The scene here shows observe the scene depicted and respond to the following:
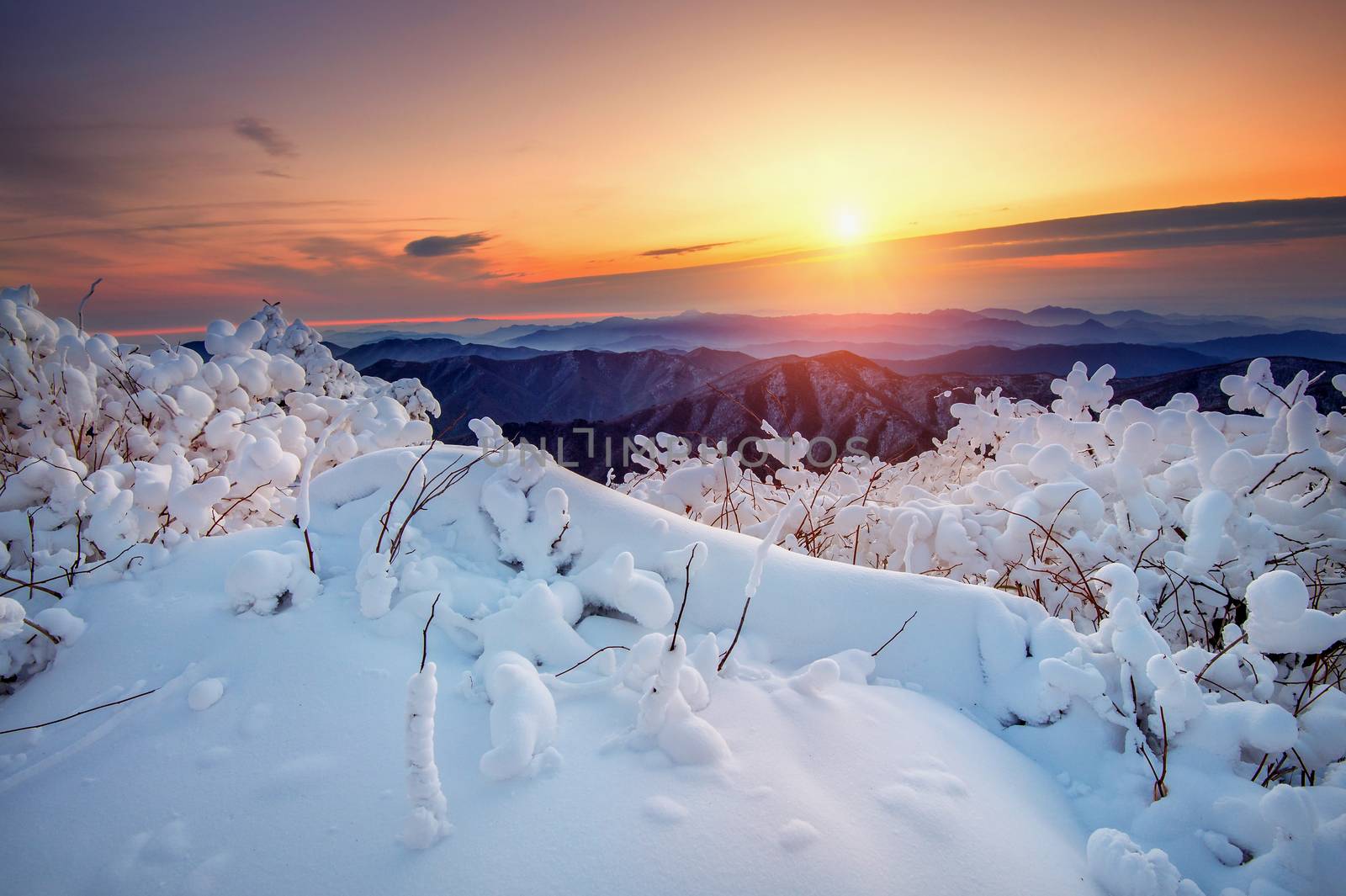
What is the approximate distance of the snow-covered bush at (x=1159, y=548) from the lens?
4.93 feet

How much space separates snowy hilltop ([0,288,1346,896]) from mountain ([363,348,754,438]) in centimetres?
2869

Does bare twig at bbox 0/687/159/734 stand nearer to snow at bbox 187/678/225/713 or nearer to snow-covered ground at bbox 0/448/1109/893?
snow-covered ground at bbox 0/448/1109/893

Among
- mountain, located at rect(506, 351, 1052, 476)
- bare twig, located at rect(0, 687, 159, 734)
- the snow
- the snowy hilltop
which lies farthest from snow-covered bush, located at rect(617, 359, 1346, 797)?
mountain, located at rect(506, 351, 1052, 476)

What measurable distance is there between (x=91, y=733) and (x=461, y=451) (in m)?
1.41

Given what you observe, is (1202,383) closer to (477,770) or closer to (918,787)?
(918,787)

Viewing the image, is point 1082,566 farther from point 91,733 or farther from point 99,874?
point 91,733

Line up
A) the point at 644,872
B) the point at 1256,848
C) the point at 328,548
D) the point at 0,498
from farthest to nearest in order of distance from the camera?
the point at 0,498 < the point at 328,548 < the point at 1256,848 < the point at 644,872

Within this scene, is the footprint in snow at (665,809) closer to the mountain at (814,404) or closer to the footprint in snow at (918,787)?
the footprint in snow at (918,787)

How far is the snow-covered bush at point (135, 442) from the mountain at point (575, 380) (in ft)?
85.7

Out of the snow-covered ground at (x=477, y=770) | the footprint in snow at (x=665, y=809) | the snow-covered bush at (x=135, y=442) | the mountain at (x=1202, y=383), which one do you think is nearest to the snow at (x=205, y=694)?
the snow-covered ground at (x=477, y=770)

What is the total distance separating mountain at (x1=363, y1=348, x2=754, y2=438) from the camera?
31.7 m

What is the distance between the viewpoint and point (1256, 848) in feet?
4.20

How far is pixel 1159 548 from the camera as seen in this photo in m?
2.57

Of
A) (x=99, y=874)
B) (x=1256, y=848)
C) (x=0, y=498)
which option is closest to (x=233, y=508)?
(x=0, y=498)
